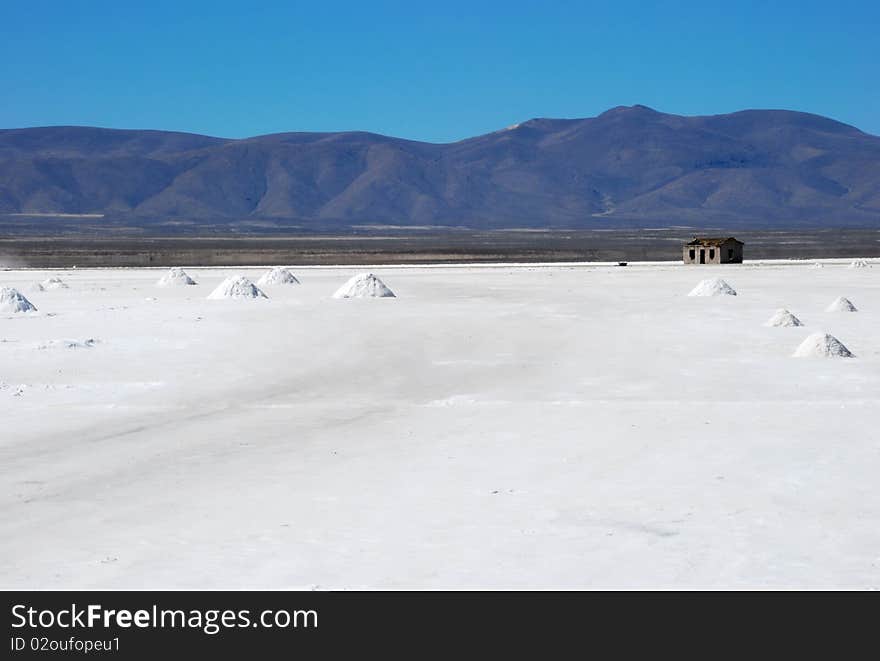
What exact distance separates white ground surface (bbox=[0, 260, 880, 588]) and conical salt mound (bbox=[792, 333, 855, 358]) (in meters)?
0.43

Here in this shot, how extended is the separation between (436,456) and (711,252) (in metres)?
51.0

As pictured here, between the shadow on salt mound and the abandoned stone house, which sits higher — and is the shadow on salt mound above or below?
above

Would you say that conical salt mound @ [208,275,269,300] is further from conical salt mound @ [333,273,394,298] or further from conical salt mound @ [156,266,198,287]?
conical salt mound @ [156,266,198,287]

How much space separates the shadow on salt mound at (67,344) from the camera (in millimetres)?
20594

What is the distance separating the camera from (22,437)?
12938 millimetres

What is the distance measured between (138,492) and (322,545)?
2.39 meters

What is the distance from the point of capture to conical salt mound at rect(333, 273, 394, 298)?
3462 centimetres

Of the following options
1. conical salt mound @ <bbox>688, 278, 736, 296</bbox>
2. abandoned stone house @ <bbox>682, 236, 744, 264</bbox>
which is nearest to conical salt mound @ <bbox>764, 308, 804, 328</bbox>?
conical salt mound @ <bbox>688, 278, 736, 296</bbox>

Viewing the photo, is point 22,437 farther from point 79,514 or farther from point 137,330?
point 137,330
